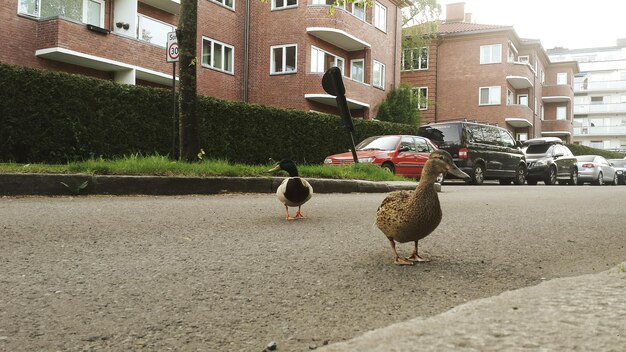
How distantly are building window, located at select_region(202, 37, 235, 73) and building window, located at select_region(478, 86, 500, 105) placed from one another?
72.4 ft

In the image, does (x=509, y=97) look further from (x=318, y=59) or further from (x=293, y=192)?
(x=293, y=192)

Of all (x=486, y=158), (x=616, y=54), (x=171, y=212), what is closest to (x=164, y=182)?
(x=171, y=212)

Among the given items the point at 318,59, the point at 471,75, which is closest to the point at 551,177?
the point at 318,59

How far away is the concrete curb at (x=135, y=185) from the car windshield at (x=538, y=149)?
1616 centimetres

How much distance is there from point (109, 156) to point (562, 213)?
30.5 ft

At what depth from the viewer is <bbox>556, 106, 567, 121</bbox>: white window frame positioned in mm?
57219

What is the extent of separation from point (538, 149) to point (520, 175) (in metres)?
3.22

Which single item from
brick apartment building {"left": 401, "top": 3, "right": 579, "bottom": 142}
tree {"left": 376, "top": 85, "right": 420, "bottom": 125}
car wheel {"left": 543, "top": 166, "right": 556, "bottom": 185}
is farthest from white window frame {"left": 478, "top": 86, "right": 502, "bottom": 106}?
car wheel {"left": 543, "top": 166, "right": 556, "bottom": 185}

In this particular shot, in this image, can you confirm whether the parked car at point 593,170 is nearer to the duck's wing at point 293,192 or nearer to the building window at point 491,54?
the building window at point 491,54

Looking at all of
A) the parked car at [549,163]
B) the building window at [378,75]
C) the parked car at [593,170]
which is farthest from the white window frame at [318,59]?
the parked car at [593,170]

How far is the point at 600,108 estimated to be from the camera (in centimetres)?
8638

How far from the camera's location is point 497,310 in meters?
2.52

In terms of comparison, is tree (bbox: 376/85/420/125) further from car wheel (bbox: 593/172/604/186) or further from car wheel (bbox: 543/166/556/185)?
car wheel (bbox: 593/172/604/186)

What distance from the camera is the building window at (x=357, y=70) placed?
29672 mm
